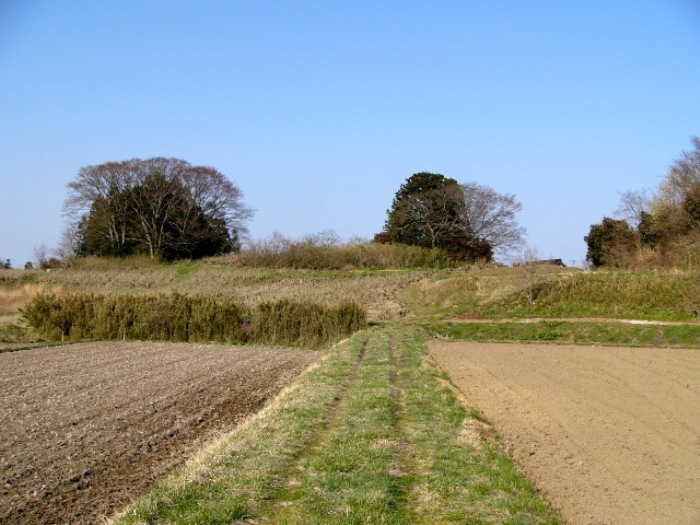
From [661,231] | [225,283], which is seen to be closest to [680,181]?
[661,231]

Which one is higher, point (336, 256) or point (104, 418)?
point (336, 256)

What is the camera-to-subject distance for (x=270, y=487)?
246 inches

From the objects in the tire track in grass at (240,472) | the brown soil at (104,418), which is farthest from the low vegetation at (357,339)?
the brown soil at (104,418)

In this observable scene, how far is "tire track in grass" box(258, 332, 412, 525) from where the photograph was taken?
18.3 ft

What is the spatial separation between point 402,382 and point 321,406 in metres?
3.34

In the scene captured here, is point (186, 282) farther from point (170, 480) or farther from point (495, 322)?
point (170, 480)

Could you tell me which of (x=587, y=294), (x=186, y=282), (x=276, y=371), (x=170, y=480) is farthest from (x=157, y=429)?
(x=186, y=282)

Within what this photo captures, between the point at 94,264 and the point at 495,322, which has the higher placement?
the point at 94,264

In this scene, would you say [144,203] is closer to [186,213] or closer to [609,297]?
[186,213]

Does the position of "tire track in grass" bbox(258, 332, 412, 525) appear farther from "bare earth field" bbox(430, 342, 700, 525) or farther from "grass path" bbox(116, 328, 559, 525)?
"bare earth field" bbox(430, 342, 700, 525)

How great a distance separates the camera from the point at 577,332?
28.0m

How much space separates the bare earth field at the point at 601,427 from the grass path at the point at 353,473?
0.59m

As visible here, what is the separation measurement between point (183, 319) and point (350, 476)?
81.9 ft

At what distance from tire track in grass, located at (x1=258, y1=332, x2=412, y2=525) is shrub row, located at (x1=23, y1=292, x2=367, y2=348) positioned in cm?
1830
